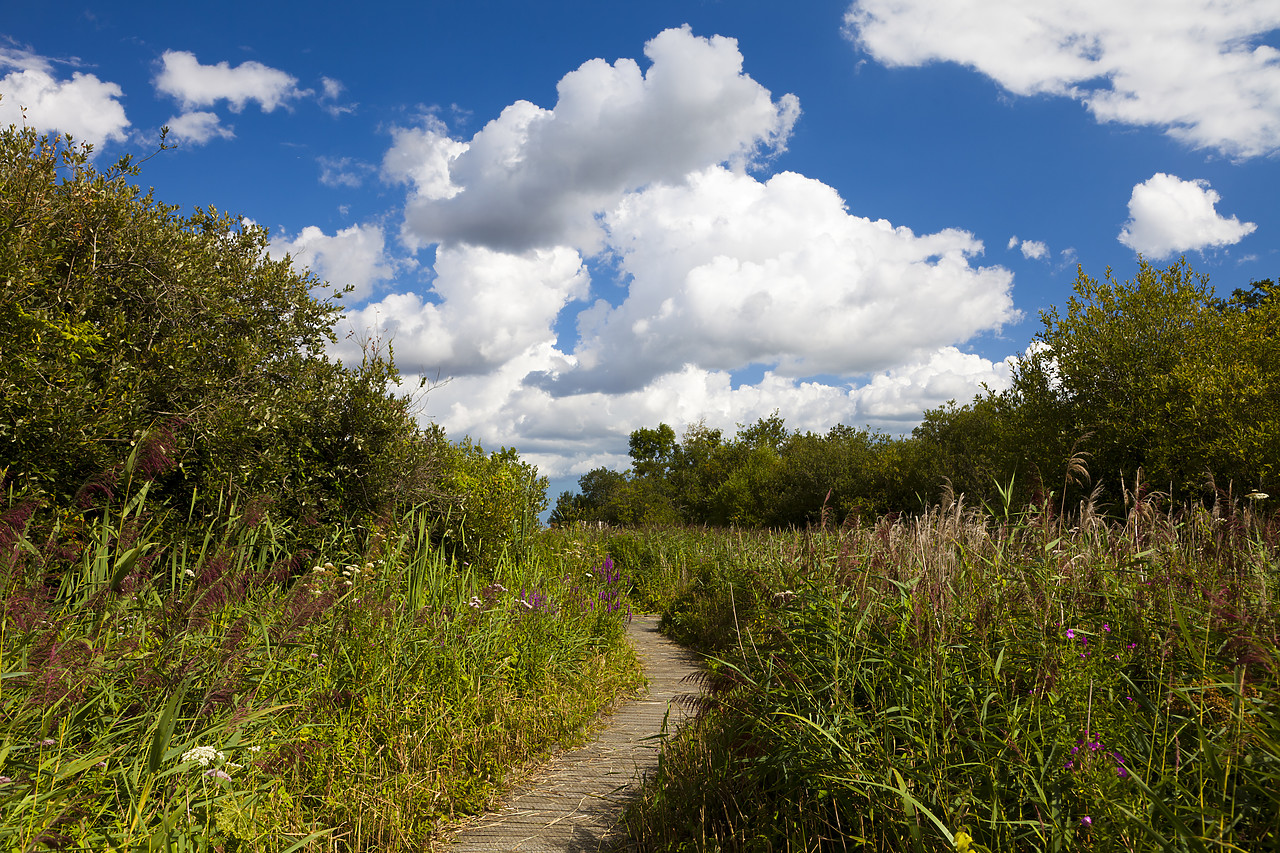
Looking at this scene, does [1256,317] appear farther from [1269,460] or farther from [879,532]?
[879,532]

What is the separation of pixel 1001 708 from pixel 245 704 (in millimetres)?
3393

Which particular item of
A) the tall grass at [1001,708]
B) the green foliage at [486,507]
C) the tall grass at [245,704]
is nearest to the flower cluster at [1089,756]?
the tall grass at [1001,708]

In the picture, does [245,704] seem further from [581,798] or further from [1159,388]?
[1159,388]

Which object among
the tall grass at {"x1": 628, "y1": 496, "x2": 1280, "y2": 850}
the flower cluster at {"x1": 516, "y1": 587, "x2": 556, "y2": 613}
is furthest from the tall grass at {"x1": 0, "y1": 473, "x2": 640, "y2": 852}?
the tall grass at {"x1": 628, "y1": 496, "x2": 1280, "y2": 850}

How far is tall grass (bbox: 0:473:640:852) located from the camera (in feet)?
8.27

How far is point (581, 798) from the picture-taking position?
13.0ft

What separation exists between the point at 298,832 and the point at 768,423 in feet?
143

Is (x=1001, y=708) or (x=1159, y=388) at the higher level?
(x=1159, y=388)

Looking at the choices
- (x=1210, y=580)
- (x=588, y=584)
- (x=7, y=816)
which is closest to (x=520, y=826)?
(x=7, y=816)

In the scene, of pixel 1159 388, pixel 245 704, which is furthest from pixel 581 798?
pixel 1159 388

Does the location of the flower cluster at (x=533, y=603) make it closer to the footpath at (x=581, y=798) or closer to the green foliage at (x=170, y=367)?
the footpath at (x=581, y=798)

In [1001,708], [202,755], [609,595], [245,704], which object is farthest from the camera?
[609,595]

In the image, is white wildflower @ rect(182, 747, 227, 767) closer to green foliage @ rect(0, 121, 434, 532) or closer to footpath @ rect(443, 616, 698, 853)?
footpath @ rect(443, 616, 698, 853)

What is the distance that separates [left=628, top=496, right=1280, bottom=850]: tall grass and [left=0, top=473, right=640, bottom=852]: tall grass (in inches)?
53.4
